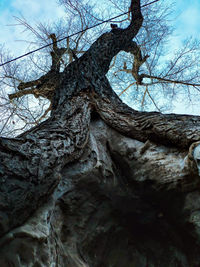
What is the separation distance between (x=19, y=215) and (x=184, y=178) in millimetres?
1029

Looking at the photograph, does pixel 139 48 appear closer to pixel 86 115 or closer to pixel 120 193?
pixel 86 115

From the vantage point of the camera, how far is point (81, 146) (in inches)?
65.0

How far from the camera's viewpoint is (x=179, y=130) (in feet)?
5.29

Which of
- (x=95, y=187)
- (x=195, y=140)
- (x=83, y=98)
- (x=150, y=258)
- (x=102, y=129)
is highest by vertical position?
(x=83, y=98)

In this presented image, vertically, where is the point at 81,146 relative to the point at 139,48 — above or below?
below

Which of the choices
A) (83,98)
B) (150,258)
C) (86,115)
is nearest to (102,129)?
(86,115)

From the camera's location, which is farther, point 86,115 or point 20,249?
point 86,115

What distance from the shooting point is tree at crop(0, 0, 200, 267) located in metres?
1.11

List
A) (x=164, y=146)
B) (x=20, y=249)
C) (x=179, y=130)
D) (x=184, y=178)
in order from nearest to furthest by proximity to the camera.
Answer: (x=20, y=249) < (x=184, y=178) < (x=179, y=130) < (x=164, y=146)

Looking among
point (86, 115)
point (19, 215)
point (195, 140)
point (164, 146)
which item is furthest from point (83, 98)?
point (19, 215)

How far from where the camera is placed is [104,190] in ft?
5.45

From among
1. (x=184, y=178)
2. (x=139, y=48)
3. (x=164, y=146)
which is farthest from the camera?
(x=139, y=48)

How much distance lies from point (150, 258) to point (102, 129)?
1.10m

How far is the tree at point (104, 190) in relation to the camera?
1114mm
